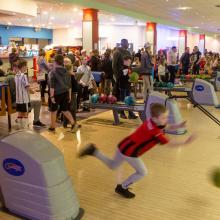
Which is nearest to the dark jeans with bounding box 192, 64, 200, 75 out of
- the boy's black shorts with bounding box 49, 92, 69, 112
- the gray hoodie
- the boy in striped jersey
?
the boy's black shorts with bounding box 49, 92, 69, 112

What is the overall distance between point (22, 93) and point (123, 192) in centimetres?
282

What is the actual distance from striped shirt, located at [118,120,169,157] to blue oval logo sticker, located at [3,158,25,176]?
3.25 ft

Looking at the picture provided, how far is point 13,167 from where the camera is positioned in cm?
290

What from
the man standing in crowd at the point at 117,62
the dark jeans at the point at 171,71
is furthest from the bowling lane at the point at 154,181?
the dark jeans at the point at 171,71

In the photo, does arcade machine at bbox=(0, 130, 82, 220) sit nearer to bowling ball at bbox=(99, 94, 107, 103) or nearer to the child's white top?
Result: bowling ball at bbox=(99, 94, 107, 103)

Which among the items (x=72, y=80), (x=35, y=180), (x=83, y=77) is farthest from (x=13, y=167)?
(x=83, y=77)

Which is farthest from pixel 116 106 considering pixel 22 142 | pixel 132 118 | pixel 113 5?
pixel 113 5

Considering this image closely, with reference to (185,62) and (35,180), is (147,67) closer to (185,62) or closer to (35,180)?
(185,62)

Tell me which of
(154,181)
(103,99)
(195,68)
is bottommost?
(154,181)

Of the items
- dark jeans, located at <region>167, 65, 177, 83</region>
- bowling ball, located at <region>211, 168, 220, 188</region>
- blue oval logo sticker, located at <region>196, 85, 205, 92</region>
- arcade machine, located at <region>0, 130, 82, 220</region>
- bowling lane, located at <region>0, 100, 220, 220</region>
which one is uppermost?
bowling ball, located at <region>211, 168, 220, 188</region>

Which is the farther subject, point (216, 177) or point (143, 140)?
point (143, 140)

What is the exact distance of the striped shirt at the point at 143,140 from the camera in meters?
3.06

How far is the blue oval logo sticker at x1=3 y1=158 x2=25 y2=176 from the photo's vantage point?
9.34ft

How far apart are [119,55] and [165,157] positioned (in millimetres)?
3263
